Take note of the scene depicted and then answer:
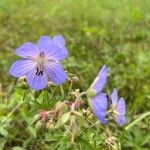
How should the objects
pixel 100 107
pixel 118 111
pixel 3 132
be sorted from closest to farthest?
pixel 100 107
pixel 118 111
pixel 3 132

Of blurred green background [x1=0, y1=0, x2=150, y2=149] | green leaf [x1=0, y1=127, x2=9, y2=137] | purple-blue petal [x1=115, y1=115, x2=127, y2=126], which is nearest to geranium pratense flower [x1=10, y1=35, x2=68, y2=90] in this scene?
purple-blue petal [x1=115, y1=115, x2=127, y2=126]

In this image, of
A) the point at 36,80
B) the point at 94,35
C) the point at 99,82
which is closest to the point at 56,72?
Answer: the point at 36,80

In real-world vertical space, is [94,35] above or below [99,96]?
below

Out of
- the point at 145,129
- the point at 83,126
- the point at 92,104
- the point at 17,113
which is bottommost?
the point at 145,129

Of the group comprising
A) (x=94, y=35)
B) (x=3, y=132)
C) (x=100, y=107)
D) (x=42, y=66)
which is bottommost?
(x=3, y=132)

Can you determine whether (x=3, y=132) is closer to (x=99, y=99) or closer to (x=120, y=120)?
(x=120, y=120)

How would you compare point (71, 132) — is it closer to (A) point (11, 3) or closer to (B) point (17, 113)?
(B) point (17, 113)

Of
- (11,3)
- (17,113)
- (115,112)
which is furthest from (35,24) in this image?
(115,112)
